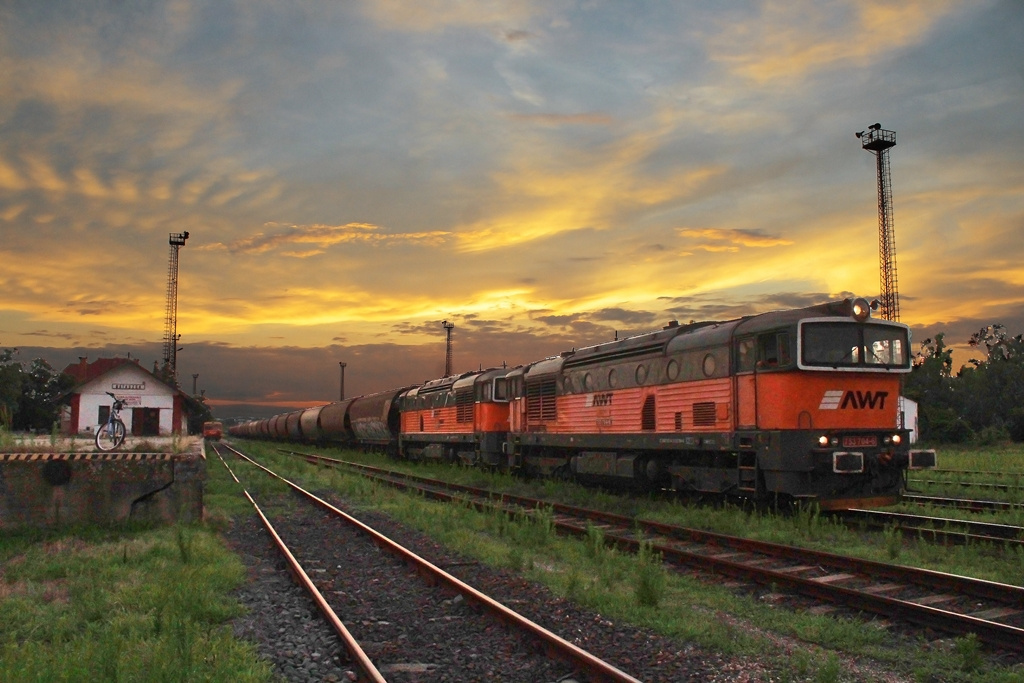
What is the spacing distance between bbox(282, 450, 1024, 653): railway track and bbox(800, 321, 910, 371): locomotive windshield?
3.52 metres

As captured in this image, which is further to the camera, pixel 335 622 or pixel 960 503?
pixel 960 503

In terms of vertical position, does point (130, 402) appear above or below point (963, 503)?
above

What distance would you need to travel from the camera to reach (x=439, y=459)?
108ft

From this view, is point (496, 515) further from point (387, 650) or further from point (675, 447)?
point (387, 650)

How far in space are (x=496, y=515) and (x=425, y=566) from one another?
4.19m

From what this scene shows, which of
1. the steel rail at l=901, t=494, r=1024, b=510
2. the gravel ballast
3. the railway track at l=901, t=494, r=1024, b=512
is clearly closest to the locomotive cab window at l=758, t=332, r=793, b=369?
the railway track at l=901, t=494, r=1024, b=512

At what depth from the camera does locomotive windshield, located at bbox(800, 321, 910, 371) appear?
13.3 meters

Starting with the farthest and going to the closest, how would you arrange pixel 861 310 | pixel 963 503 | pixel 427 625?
pixel 963 503, pixel 861 310, pixel 427 625

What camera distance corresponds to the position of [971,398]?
58.1 m

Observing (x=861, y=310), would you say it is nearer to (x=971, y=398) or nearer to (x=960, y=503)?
(x=960, y=503)

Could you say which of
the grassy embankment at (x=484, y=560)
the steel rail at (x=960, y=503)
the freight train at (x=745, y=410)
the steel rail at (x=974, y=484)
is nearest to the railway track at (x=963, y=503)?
the steel rail at (x=960, y=503)

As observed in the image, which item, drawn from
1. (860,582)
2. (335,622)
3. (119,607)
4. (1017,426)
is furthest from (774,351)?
(1017,426)

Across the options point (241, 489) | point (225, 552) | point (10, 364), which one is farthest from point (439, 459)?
point (10, 364)

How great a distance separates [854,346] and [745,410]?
2.15 metres
